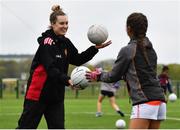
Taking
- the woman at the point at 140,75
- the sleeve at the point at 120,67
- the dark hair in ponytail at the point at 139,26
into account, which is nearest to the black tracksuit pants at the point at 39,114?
the sleeve at the point at 120,67

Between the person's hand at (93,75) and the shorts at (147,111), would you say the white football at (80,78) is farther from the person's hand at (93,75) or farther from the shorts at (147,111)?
the shorts at (147,111)

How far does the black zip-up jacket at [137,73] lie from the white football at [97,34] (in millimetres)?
1736

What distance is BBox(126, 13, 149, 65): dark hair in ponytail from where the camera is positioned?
24.7ft

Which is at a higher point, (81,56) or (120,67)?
(81,56)

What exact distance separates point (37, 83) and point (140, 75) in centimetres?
191

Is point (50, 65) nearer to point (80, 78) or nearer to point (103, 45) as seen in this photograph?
point (80, 78)

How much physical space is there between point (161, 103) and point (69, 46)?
2.15 metres

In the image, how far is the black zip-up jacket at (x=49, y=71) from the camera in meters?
8.57

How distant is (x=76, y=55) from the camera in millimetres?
9312

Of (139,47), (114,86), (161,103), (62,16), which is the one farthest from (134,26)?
(114,86)

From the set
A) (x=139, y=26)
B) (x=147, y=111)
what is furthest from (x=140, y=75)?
(x=139, y=26)

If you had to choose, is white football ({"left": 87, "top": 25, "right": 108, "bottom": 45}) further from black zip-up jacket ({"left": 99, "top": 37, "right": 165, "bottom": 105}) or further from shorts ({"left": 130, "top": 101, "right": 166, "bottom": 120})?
shorts ({"left": 130, "top": 101, "right": 166, "bottom": 120})

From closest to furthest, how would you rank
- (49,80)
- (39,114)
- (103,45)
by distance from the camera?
(49,80), (39,114), (103,45)

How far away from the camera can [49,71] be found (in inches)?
336
